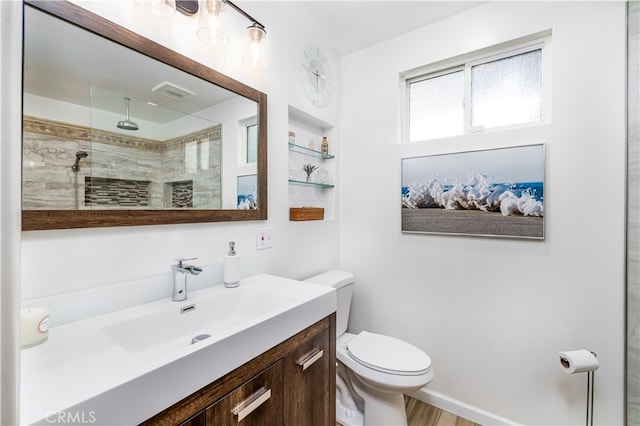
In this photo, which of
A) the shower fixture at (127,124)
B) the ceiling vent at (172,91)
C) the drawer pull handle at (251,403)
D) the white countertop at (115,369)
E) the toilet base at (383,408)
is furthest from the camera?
the toilet base at (383,408)

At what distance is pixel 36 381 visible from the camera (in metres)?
0.57

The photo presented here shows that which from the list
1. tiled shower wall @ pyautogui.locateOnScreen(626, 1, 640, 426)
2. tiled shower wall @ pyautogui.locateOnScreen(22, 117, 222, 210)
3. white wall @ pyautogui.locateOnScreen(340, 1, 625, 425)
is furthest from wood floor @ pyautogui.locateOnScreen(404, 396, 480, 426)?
tiled shower wall @ pyautogui.locateOnScreen(22, 117, 222, 210)

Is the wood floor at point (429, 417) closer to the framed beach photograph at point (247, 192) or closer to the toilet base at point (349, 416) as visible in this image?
the toilet base at point (349, 416)

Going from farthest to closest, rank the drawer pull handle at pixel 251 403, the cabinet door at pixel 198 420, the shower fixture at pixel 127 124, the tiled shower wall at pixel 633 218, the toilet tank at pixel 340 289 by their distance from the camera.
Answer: the toilet tank at pixel 340 289 < the tiled shower wall at pixel 633 218 < the shower fixture at pixel 127 124 < the drawer pull handle at pixel 251 403 < the cabinet door at pixel 198 420

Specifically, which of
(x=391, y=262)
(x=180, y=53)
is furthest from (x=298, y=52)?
(x=391, y=262)

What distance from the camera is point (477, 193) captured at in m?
1.64

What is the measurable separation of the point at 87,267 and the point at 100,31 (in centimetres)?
80

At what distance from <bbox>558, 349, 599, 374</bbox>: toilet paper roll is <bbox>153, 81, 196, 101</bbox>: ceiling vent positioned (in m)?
2.10

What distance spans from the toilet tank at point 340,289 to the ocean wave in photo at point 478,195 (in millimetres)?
654

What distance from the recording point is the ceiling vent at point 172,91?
3.68 feet

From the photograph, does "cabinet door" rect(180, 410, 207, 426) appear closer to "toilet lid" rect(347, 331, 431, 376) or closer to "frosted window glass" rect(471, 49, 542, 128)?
"toilet lid" rect(347, 331, 431, 376)

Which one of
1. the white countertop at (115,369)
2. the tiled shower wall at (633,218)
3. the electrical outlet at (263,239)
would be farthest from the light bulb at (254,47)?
the tiled shower wall at (633,218)

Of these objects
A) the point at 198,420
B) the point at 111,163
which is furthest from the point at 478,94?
the point at 198,420

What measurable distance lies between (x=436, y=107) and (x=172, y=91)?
1.62 m
